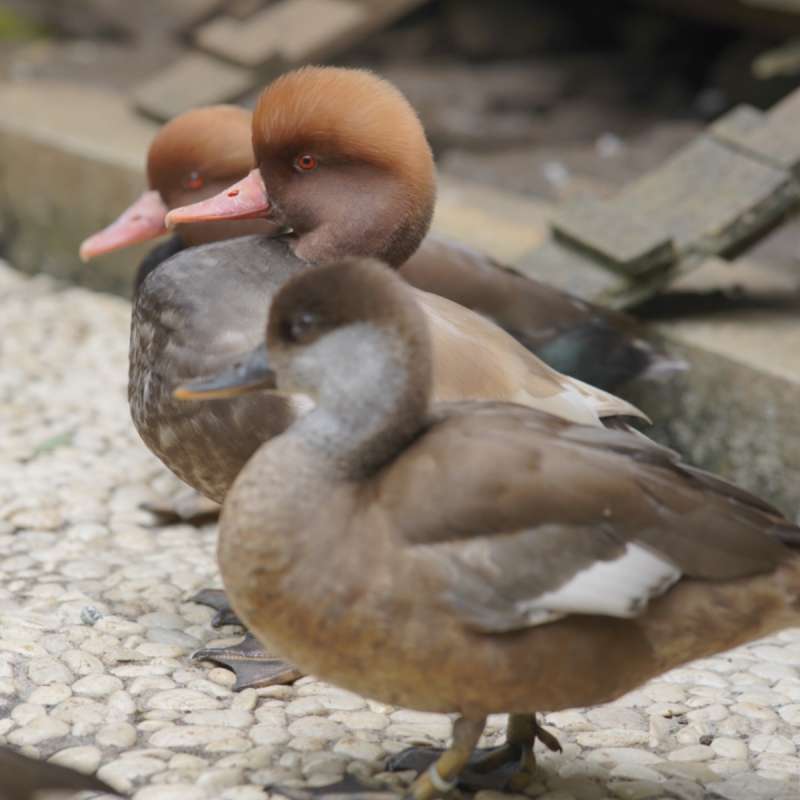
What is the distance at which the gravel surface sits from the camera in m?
2.72

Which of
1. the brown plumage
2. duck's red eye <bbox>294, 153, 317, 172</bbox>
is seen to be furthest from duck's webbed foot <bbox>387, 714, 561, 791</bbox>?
duck's red eye <bbox>294, 153, 317, 172</bbox>

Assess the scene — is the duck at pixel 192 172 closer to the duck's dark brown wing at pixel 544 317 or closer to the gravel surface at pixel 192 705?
the duck's dark brown wing at pixel 544 317

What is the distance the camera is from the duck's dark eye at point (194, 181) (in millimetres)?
4156

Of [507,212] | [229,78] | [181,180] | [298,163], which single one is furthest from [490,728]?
[229,78]

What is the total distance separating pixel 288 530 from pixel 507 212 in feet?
11.3

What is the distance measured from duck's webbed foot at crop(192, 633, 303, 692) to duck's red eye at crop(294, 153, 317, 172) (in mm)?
1039

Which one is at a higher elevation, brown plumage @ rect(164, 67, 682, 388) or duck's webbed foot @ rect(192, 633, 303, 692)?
brown plumage @ rect(164, 67, 682, 388)

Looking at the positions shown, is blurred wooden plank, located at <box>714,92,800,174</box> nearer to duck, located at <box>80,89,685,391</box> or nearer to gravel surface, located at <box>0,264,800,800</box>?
duck, located at <box>80,89,685,391</box>

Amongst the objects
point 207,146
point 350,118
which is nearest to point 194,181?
point 207,146

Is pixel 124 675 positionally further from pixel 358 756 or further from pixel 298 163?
pixel 298 163

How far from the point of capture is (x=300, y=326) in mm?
2480

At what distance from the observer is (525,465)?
A: 7.86 ft

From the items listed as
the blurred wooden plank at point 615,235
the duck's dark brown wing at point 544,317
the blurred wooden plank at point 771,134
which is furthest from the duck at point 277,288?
the blurred wooden plank at point 771,134

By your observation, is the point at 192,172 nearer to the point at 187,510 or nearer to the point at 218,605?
the point at 187,510
